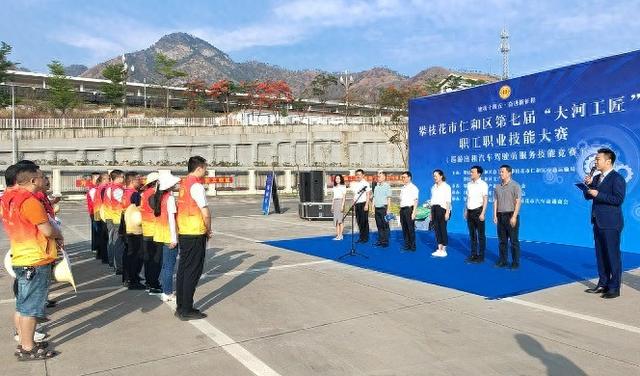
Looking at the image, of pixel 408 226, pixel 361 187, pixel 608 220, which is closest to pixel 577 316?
pixel 608 220

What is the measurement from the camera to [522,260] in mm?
9086

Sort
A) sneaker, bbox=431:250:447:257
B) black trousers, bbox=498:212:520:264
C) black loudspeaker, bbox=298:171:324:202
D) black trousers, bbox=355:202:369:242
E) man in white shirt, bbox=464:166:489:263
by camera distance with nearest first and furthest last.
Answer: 1. black trousers, bbox=498:212:520:264
2. man in white shirt, bbox=464:166:489:263
3. sneaker, bbox=431:250:447:257
4. black trousers, bbox=355:202:369:242
5. black loudspeaker, bbox=298:171:324:202

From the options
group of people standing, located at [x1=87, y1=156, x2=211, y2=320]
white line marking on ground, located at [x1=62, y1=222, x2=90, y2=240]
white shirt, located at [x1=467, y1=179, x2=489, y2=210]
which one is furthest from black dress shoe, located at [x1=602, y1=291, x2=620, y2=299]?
white line marking on ground, located at [x1=62, y1=222, x2=90, y2=240]

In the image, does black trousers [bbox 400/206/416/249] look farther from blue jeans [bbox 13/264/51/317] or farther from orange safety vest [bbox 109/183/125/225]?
blue jeans [bbox 13/264/51/317]

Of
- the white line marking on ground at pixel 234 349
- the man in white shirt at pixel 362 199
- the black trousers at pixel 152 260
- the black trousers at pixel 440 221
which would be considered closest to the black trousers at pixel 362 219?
the man in white shirt at pixel 362 199

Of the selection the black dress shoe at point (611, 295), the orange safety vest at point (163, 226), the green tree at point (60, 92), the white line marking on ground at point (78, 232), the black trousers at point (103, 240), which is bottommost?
the white line marking on ground at point (78, 232)

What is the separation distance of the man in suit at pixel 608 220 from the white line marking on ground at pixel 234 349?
4755 mm

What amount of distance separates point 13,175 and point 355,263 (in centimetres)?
598

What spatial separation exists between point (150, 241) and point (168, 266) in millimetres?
659

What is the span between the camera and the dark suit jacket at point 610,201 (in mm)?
6164

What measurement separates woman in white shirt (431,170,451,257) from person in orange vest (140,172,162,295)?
5372 millimetres

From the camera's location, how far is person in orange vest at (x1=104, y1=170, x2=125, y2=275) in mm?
7840

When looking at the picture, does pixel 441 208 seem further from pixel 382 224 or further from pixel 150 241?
pixel 150 241

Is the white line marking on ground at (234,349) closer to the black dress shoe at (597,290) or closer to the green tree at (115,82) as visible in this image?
the black dress shoe at (597,290)
